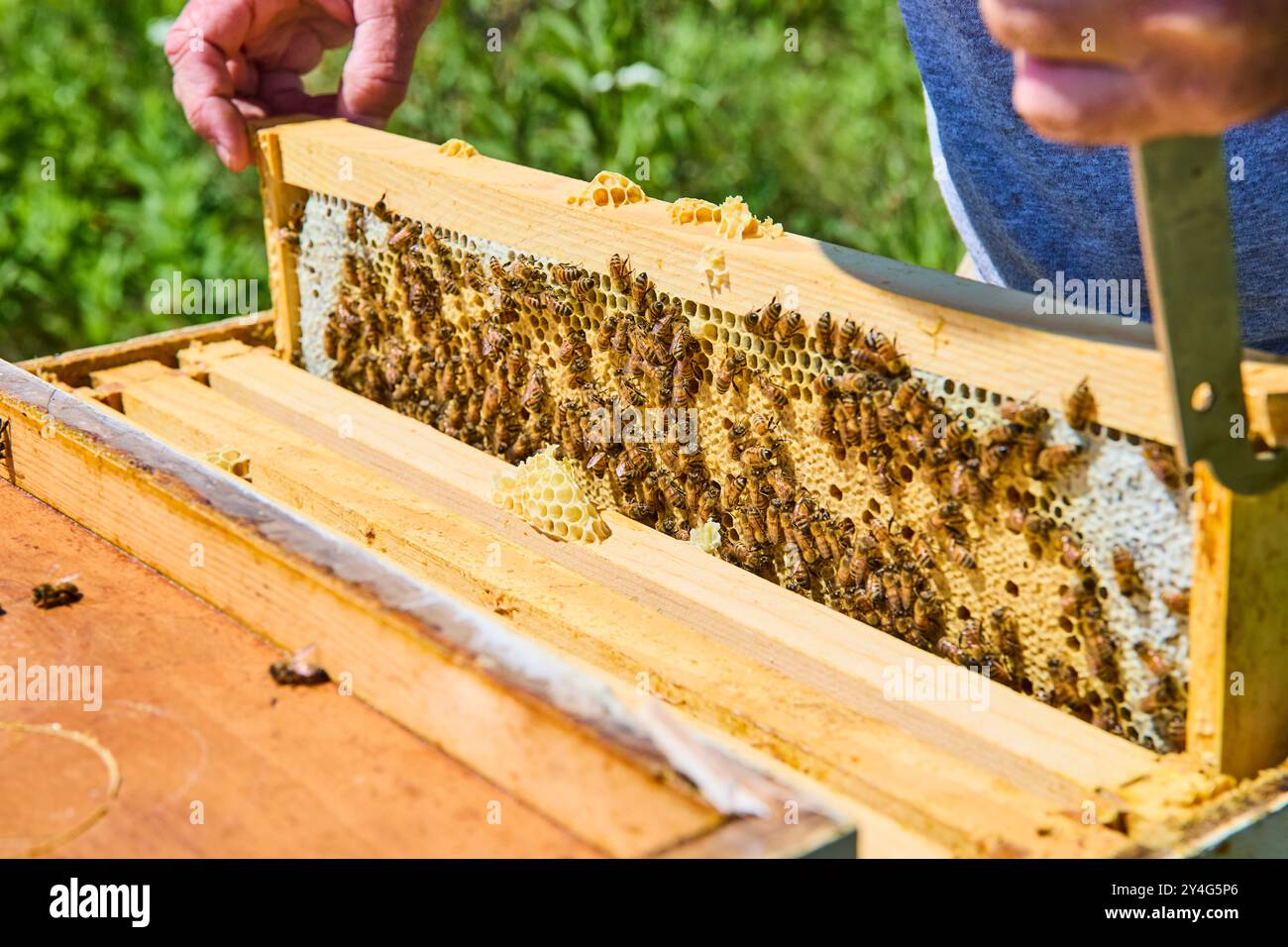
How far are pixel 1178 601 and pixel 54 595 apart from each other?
1623 millimetres

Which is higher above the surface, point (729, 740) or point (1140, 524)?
point (1140, 524)

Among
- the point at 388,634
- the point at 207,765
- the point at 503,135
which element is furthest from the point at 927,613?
the point at 503,135

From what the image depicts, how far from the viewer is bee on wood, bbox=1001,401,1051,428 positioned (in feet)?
6.33

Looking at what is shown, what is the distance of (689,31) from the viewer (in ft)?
28.7

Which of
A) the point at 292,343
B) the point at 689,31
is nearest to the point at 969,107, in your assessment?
the point at 292,343

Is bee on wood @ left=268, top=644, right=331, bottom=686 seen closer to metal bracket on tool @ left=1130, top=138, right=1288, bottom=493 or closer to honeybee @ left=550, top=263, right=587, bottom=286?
honeybee @ left=550, top=263, right=587, bottom=286

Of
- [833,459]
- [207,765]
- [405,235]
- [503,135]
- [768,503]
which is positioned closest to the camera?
[207,765]

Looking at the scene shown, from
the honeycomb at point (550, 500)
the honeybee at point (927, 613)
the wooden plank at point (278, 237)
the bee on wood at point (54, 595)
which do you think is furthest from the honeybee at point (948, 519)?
the wooden plank at point (278, 237)

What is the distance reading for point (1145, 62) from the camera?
139cm

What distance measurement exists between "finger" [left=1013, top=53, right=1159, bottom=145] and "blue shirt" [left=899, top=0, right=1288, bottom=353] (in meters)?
1.31

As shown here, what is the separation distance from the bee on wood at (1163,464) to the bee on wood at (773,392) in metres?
0.68

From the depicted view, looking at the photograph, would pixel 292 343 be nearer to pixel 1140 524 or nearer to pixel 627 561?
pixel 627 561

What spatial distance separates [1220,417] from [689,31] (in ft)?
25.1

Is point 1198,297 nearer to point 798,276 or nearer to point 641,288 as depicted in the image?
point 798,276
